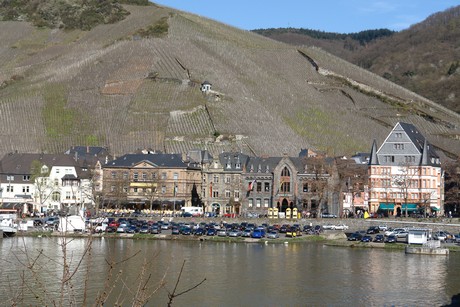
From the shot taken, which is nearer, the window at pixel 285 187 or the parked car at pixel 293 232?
the parked car at pixel 293 232

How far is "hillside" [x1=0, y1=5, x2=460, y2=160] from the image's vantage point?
474ft

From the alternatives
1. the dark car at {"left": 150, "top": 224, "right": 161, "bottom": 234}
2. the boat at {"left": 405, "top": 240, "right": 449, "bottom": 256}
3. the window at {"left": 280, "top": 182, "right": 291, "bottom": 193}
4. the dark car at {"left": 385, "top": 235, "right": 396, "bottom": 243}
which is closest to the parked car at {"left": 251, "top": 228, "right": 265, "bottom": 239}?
Result: the dark car at {"left": 150, "top": 224, "right": 161, "bottom": 234}

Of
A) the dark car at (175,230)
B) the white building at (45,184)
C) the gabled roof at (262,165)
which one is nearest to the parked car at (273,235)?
the dark car at (175,230)

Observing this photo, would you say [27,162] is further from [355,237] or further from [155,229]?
[355,237]

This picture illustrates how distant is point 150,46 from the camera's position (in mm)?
194375

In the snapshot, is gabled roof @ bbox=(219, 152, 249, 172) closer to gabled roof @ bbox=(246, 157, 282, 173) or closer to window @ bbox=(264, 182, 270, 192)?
gabled roof @ bbox=(246, 157, 282, 173)

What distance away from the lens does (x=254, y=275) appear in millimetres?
57500

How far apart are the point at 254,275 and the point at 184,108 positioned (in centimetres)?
9819

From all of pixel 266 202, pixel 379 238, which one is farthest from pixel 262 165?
pixel 379 238

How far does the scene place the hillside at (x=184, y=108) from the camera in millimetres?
144375

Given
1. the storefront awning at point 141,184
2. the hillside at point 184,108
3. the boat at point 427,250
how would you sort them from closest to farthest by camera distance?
the boat at point 427,250 < the storefront awning at point 141,184 < the hillside at point 184,108

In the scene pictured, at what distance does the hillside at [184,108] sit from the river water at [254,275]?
6197 cm

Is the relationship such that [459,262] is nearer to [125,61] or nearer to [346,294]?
[346,294]

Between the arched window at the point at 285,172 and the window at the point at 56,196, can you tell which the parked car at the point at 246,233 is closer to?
the arched window at the point at 285,172
